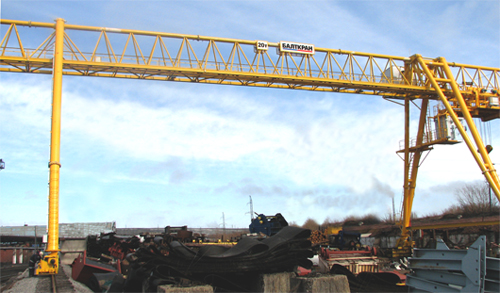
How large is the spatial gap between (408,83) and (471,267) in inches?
763

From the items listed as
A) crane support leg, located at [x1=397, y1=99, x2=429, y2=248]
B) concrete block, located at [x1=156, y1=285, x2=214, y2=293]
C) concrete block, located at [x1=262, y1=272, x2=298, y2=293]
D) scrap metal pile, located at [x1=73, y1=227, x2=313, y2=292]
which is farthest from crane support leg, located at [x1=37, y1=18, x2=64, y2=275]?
crane support leg, located at [x1=397, y1=99, x2=429, y2=248]

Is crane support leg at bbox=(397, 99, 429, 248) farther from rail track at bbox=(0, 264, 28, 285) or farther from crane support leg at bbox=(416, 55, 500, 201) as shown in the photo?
rail track at bbox=(0, 264, 28, 285)

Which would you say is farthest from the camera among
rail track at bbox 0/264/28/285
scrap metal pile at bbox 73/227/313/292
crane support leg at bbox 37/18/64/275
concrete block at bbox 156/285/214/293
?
rail track at bbox 0/264/28/285

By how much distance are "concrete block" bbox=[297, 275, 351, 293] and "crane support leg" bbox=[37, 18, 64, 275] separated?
11934mm

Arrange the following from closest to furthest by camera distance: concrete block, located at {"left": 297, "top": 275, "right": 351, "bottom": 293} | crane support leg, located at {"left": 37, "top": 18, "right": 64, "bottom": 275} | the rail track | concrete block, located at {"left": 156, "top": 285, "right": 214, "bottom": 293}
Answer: concrete block, located at {"left": 156, "top": 285, "right": 214, "bottom": 293}, concrete block, located at {"left": 297, "top": 275, "right": 351, "bottom": 293}, crane support leg, located at {"left": 37, "top": 18, "right": 64, "bottom": 275}, the rail track

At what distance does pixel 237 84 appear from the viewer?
20531mm

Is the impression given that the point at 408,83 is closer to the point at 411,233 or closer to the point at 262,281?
the point at 411,233

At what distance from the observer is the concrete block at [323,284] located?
15.5 ft

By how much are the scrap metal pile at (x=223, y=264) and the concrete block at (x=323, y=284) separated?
0.58 m

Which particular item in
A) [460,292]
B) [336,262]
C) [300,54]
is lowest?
[336,262]

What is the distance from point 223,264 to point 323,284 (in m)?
1.35

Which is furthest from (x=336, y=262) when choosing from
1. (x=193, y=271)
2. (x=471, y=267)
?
(x=193, y=271)

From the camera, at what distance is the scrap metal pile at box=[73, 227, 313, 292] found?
5.15 metres

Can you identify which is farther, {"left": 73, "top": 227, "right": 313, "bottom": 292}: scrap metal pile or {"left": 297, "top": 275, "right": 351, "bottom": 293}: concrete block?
{"left": 73, "top": 227, "right": 313, "bottom": 292}: scrap metal pile
